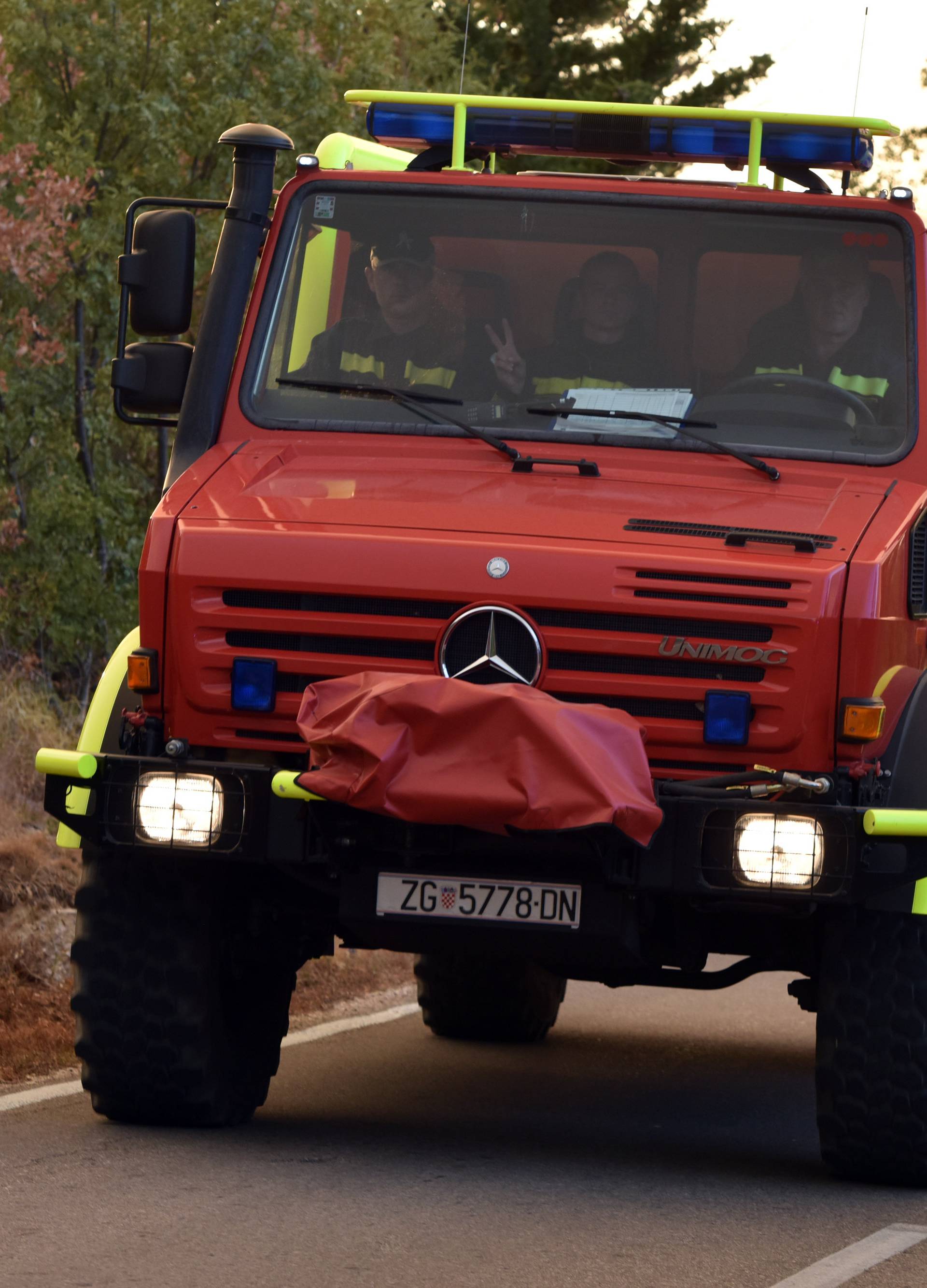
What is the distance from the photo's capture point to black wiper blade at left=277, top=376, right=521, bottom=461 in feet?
23.0

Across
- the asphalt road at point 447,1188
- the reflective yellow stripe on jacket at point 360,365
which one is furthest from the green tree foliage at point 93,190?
the reflective yellow stripe on jacket at point 360,365

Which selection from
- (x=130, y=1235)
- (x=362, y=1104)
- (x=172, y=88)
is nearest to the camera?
(x=130, y=1235)

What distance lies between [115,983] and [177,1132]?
58 cm

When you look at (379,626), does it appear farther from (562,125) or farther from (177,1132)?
(562,125)

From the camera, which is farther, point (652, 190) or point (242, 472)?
point (652, 190)

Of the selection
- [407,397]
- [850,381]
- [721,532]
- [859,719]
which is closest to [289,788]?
[721,532]

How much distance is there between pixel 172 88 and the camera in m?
15.8

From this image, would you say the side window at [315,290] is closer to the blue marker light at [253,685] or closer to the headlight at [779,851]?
the blue marker light at [253,685]

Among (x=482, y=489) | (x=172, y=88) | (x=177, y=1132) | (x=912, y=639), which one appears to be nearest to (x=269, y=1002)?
(x=177, y=1132)

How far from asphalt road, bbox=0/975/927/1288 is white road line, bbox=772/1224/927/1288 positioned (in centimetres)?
3

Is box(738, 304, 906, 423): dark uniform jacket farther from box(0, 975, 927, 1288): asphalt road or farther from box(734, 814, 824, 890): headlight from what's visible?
box(0, 975, 927, 1288): asphalt road

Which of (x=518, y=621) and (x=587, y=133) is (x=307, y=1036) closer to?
(x=518, y=621)

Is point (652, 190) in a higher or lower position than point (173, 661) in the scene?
higher

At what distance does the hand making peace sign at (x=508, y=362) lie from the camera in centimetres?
720
